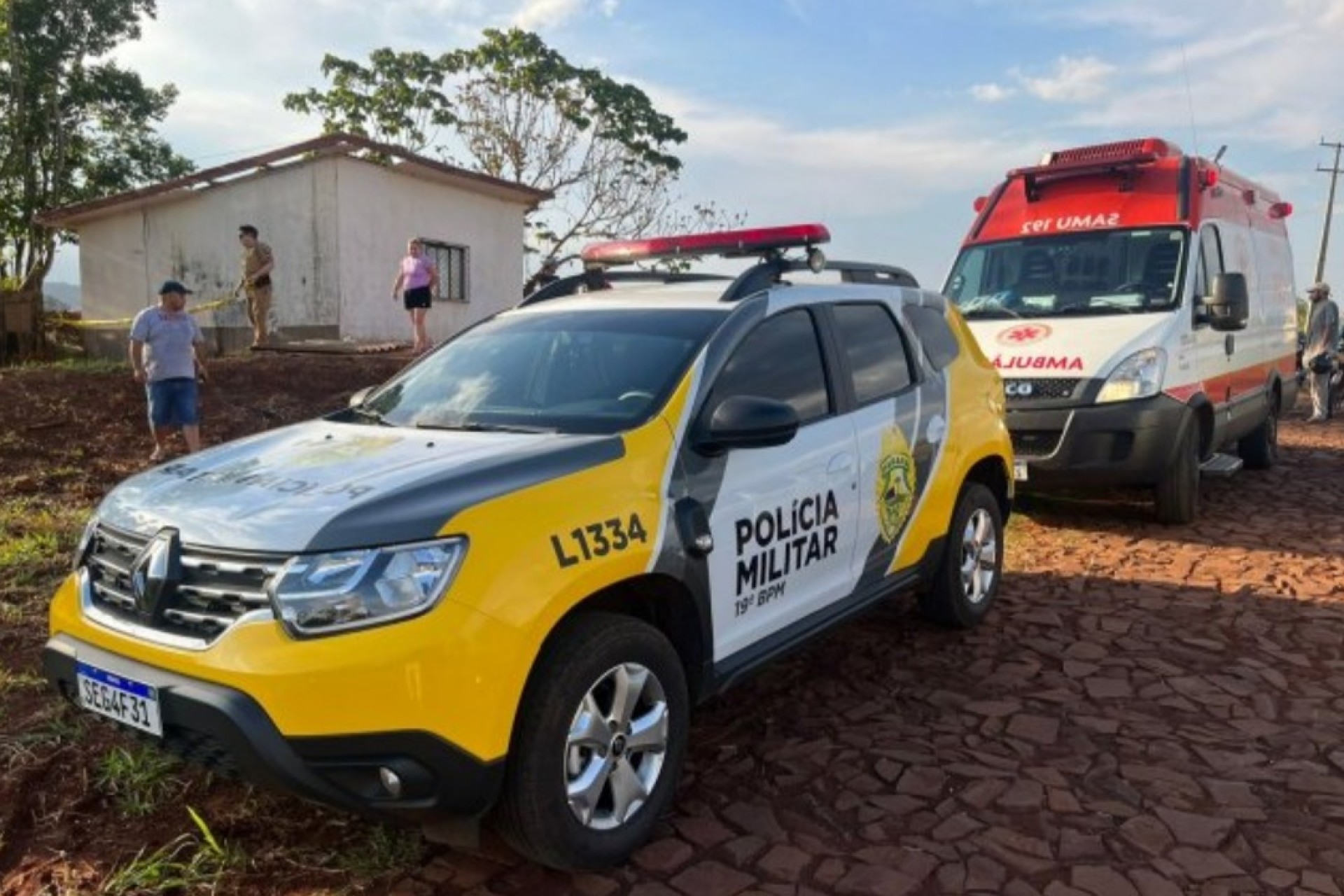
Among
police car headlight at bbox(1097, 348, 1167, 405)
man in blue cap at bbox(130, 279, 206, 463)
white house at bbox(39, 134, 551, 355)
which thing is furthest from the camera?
white house at bbox(39, 134, 551, 355)

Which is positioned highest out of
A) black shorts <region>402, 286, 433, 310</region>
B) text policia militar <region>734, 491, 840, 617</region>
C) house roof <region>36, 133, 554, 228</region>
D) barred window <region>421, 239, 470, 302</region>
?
house roof <region>36, 133, 554, 228</region>

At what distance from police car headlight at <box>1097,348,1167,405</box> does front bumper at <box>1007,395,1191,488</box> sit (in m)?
0.05

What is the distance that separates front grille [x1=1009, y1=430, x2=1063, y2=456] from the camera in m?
6.59

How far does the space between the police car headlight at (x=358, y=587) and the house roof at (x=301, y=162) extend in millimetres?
13411

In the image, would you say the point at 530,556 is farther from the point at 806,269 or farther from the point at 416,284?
the point at 416,284

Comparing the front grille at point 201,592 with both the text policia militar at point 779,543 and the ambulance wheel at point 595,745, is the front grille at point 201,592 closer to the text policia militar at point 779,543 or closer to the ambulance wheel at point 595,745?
the ambulance wheel at point 595,745

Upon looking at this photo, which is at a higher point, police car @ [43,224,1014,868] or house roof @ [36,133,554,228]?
house roof @ [36,133,554,228]

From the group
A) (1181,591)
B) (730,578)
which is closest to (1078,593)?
(1181,591)

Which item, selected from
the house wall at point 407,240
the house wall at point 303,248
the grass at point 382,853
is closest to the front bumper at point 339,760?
the grass at point 382,853

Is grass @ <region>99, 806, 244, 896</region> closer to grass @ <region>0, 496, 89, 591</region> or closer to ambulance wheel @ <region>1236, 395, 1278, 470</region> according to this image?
grass @ <region>0, 496, 89, 591</region>

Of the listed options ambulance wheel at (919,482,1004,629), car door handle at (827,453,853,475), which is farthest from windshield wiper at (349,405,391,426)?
ambulance wheel at (919,482,1004,629)

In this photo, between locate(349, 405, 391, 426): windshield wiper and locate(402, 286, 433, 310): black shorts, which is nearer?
locate(349, 405, 391, 426): windshield wiper

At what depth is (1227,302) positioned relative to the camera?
6.79 meters

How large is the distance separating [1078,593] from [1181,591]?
1.85ft
